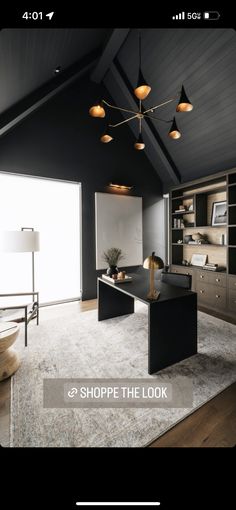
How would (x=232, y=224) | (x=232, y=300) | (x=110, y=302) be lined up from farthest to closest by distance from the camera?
1. (x=232, y=224)
2. (x=232, y=300)
3. (x=110, y=302)

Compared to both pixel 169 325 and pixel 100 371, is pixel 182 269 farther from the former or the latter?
pixel 100 371

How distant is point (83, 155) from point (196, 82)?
88.3 inches

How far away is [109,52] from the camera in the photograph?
3449 mm

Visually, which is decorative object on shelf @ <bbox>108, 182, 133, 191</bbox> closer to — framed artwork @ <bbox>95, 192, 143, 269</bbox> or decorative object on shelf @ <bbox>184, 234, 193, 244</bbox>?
framed artwork @ <bbox>95, 192, 143, 269</bbox>

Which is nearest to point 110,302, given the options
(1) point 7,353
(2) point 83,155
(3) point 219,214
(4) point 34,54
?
(1) point 7,353

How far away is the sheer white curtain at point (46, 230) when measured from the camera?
11.5 ft

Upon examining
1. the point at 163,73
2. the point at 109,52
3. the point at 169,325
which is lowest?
the point at 169,325

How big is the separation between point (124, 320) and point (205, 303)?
5.60 ft

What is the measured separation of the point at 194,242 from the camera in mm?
4156

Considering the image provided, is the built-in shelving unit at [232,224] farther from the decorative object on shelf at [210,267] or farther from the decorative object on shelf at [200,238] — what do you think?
the decorative object on shelf at [200,238]
